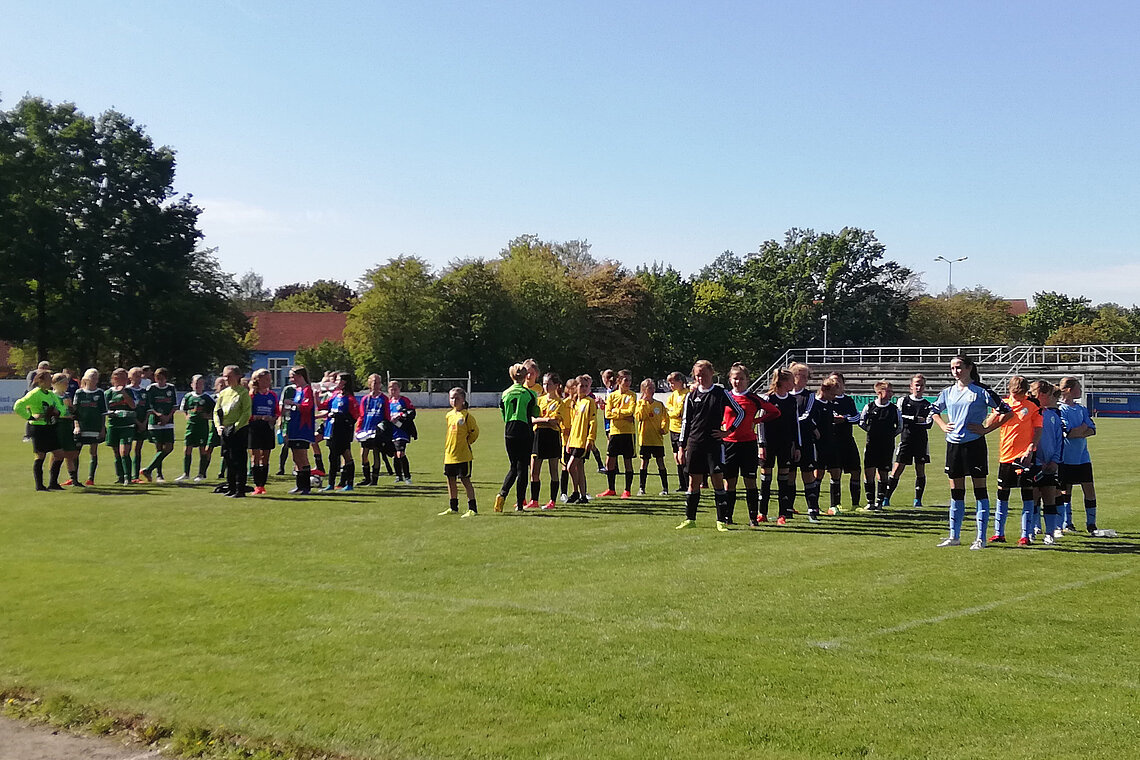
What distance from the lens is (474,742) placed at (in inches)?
193

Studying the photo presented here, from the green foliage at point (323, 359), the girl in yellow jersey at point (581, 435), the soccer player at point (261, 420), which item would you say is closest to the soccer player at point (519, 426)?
the girl in yellow jersey at point (581, 435)

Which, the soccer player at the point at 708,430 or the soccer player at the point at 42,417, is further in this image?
the soccer player at the point at 42,417

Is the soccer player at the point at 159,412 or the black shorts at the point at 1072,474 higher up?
the soccer player at the point at 159,412

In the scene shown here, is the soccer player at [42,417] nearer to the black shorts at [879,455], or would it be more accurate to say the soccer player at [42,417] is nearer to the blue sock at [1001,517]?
the black shorts at [879,455]

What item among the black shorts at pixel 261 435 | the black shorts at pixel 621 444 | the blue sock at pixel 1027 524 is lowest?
the blue sock at pixel 1027 524

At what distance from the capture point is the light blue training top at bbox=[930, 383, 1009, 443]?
33.2 feet

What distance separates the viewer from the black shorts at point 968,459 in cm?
1023

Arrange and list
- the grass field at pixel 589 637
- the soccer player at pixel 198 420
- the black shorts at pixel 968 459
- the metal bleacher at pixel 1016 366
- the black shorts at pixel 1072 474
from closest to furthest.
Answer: the grass field at pixel 589 637
the black shorts at pixel 968 459
the black shorts at pixel 1072 474
the soccer player at pixel 198 420
the metal bleacher at pixel 1016 366

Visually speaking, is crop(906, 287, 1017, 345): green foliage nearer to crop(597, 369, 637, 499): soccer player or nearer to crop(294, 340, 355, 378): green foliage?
crop(294, 340, 355, 378): green foliage

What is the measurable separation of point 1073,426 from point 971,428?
5.81 feet

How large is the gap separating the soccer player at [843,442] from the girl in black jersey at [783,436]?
2.71ft

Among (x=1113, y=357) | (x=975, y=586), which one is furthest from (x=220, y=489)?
(x=1113, y=357)

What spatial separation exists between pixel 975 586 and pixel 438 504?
7.89 metres

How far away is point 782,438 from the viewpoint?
505 inches
